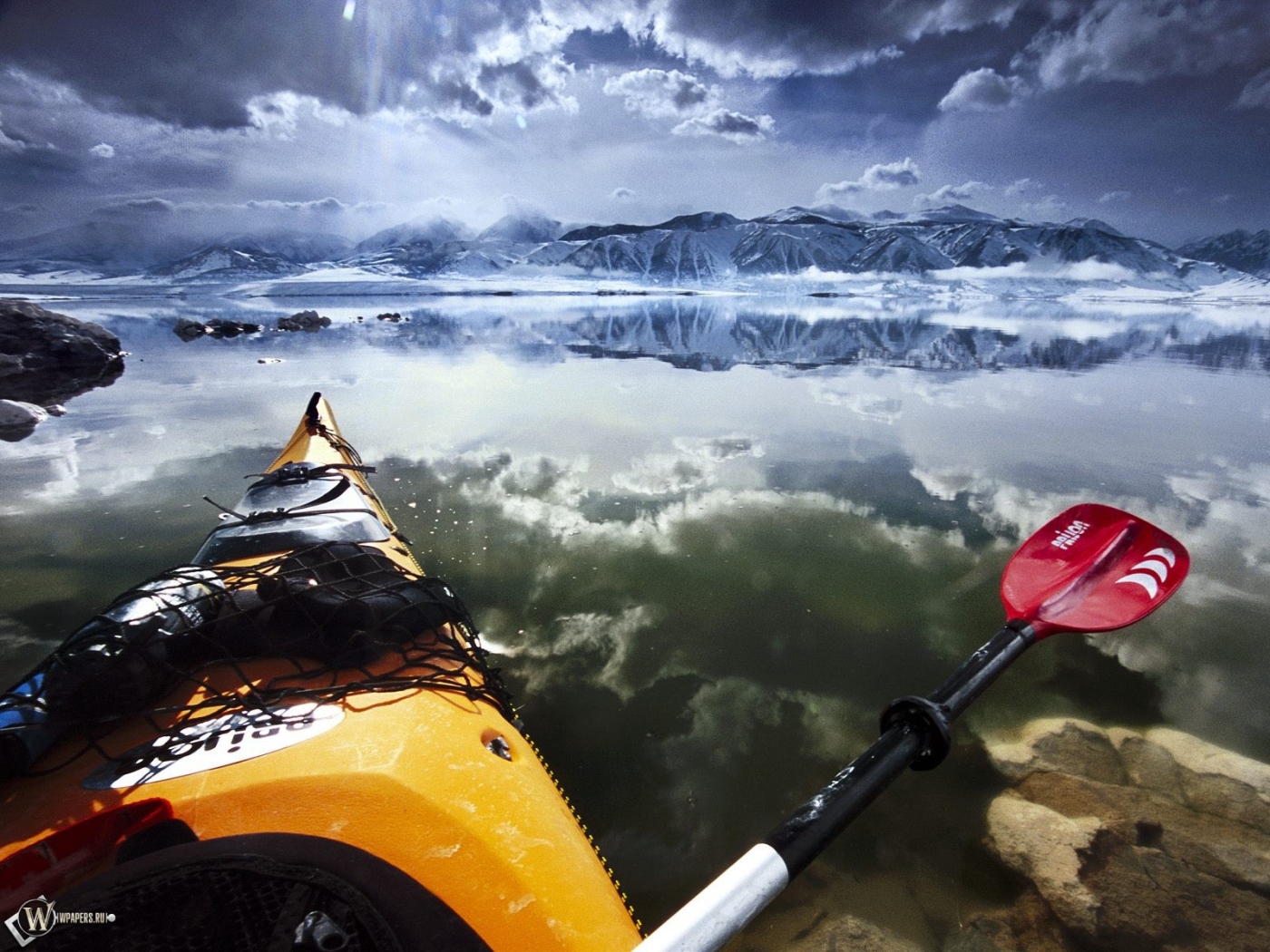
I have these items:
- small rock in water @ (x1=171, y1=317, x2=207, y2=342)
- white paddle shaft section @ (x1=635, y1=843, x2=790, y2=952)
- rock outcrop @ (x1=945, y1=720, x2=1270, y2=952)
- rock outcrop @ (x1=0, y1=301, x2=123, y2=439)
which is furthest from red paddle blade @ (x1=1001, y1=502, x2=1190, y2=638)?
small rock in water @ (x1=171, y1=317, x2=207, y2=342)

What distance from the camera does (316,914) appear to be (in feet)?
4.92

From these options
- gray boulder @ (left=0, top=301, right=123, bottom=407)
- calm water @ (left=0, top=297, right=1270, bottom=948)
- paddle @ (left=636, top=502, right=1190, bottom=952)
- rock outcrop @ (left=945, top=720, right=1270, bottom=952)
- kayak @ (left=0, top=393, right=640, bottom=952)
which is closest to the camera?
kayak @ (left=0, top=393, right=640, bottom=952)

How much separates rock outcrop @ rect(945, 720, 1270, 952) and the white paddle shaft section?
4.84 feet

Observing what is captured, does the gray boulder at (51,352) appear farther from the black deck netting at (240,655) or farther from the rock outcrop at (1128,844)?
the rock outcrop at (1128,844)

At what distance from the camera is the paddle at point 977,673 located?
1677mm

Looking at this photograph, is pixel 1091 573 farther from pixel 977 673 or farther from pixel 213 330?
pixel 213 330

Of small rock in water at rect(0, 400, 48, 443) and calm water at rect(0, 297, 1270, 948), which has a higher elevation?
calm water at rect(0, 297, 1270, 948)

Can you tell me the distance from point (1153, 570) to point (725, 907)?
4.84 m

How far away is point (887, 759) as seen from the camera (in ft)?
7.71

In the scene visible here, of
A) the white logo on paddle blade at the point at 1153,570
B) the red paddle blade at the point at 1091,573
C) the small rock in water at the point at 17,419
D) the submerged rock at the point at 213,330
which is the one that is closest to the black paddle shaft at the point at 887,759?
the red paddle blade at the point at 1091,573

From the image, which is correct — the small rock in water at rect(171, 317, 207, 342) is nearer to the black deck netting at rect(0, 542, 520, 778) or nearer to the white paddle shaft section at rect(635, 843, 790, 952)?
the black deck netting at rect(0, 542, 520, 778)

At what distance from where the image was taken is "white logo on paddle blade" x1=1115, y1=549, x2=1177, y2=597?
436 centimetres

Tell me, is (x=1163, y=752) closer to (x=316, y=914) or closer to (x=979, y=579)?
(x=979, y=579)

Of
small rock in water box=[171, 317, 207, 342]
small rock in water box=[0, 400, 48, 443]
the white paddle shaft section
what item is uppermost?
the white paddle shaft section
